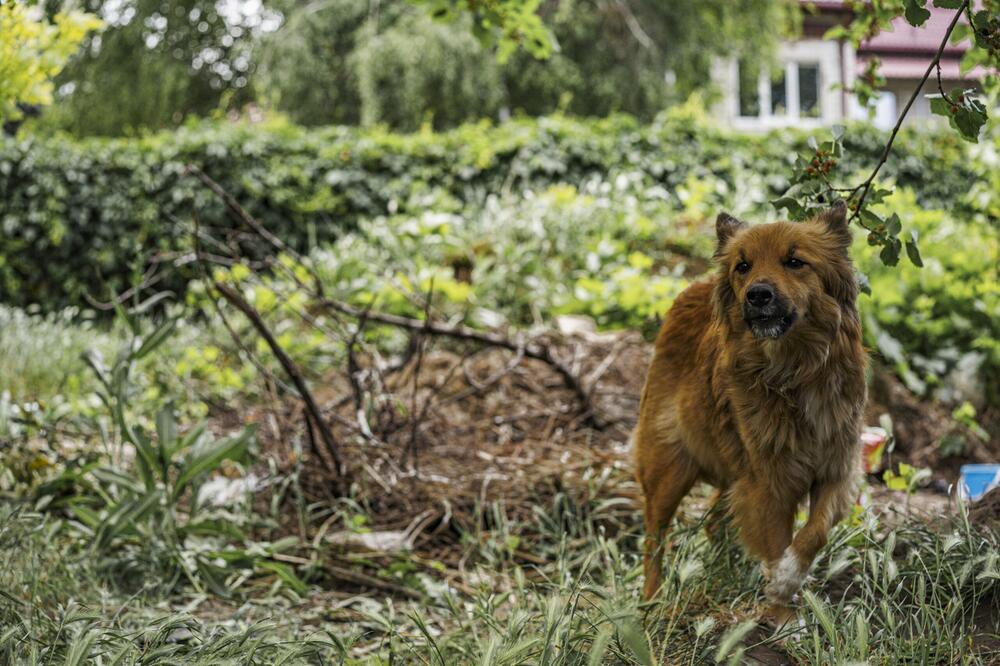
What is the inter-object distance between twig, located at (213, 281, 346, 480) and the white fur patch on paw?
6.94 ft

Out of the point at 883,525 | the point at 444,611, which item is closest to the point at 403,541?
the point at 444,611

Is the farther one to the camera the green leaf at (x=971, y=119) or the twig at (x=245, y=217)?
the twig at (x=245, y=217)

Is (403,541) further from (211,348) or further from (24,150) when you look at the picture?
(24,150)

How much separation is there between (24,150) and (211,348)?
5443 mm

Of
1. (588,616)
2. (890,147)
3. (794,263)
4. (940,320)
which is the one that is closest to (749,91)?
(940,320)

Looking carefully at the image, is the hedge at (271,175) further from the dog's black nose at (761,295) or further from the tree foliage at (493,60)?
the dog's black nose at (761,295)

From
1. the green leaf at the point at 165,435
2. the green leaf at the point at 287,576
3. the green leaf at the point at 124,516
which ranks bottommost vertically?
the green leaf at the point at 287,576

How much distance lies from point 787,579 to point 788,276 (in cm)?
75

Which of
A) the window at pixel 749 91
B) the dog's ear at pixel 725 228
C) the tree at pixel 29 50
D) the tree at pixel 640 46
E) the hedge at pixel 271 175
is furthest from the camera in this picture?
the window at pixel 749 91

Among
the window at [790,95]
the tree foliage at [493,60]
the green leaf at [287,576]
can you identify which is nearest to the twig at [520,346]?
the green leaf at [287,576]

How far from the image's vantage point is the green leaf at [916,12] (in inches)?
96.0

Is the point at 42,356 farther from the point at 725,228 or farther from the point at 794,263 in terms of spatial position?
the point at 794,263

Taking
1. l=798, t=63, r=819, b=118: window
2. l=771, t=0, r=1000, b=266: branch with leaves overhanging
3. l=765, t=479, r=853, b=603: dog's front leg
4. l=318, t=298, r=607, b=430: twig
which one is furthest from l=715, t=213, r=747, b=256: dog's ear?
l=798, t=63, r=819, b=118: window

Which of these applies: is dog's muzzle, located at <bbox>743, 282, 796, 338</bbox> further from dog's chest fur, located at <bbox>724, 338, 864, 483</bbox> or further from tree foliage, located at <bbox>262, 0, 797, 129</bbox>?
tree foliage, located at <bbox>262, 0, 797, 129</bbox>
